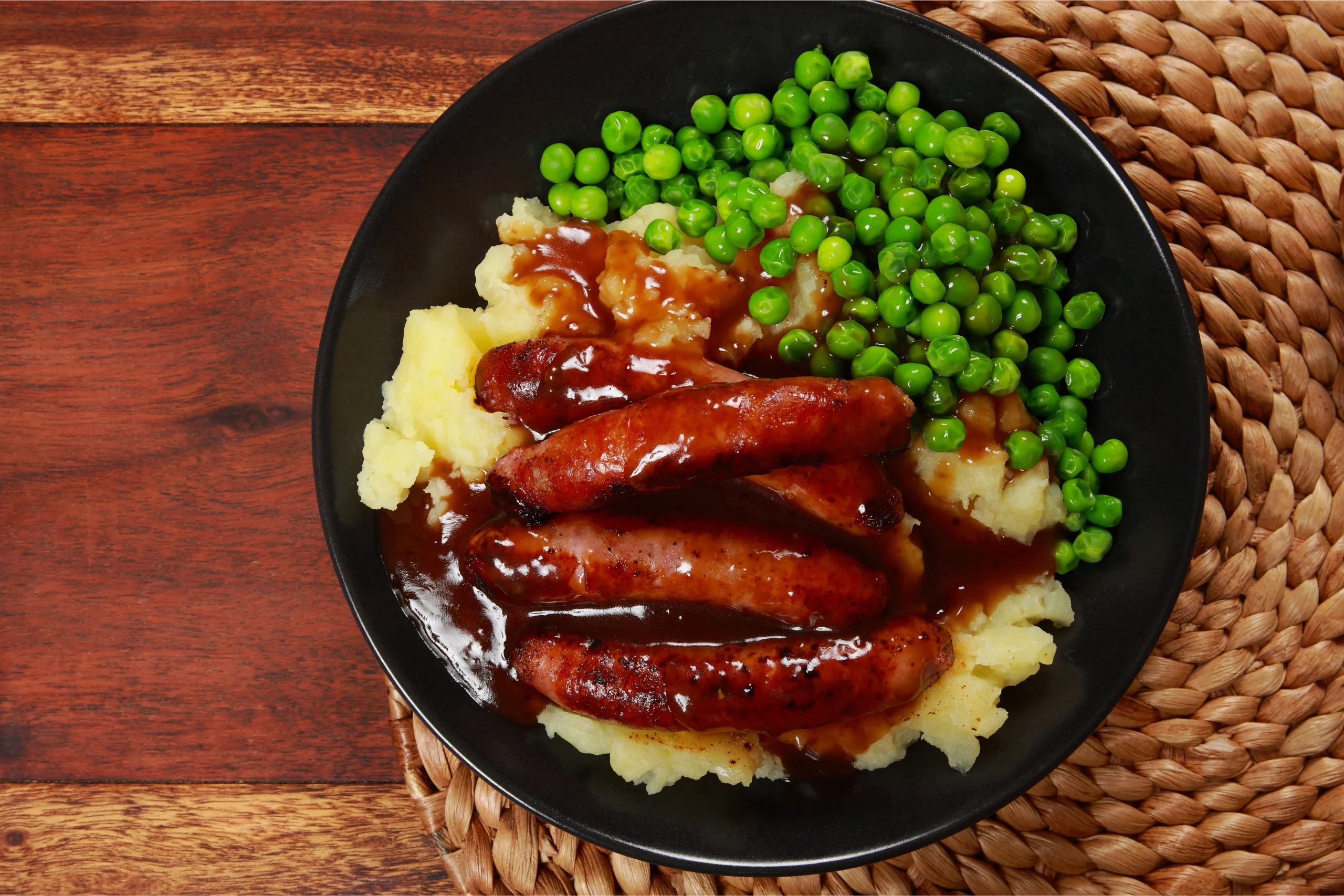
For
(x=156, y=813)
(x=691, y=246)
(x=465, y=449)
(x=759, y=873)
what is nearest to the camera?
(x=759, y=873)

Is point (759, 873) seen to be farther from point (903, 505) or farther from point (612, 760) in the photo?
point (903, 505)

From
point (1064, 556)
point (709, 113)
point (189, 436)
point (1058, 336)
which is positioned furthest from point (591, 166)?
point (1064, 556)

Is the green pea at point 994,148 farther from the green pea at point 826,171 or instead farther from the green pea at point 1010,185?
the green pea at point 826,171

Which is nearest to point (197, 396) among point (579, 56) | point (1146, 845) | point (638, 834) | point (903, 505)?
point (579, 56)

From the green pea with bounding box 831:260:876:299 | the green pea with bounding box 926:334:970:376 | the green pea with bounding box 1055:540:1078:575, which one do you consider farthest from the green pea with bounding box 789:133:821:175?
the green pea with bounding box 1055:540:1078:575

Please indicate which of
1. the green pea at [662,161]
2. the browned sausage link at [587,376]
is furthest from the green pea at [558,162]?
the browned sausage link at [587,376]

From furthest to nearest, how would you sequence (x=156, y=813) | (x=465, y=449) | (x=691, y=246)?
(x=156, y=813) → (x=691, y=246) → (x=465, y=449)
